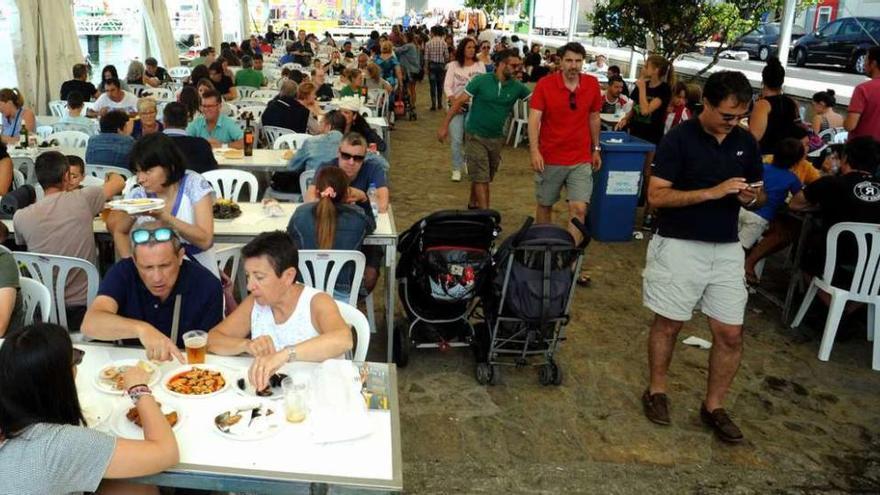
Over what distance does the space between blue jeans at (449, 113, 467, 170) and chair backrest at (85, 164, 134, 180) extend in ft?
12.7

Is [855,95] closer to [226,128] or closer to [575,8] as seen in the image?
[226,128]

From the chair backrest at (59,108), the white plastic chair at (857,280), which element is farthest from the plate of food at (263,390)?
the chair backrest at (59,108)

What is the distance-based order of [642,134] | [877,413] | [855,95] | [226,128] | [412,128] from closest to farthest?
[877,413] → [855,95] → [226,128] → [642,134] → [412,128]

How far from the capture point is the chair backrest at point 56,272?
3.33 metres

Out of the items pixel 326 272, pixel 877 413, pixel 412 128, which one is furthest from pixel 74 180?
pixel 412 128

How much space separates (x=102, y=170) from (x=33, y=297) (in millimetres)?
2585

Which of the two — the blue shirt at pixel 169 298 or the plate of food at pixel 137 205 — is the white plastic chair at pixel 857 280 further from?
the plate of food at pixel 137 205

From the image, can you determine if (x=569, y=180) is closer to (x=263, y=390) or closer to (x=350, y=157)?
(x=350, y=157)

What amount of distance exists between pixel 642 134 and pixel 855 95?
212cm

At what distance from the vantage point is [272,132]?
7273 mm

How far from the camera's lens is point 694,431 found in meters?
3.63

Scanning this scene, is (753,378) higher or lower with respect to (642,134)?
lower

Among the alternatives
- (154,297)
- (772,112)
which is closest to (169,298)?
(154,297)

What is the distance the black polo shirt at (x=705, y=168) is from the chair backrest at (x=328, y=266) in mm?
1552
